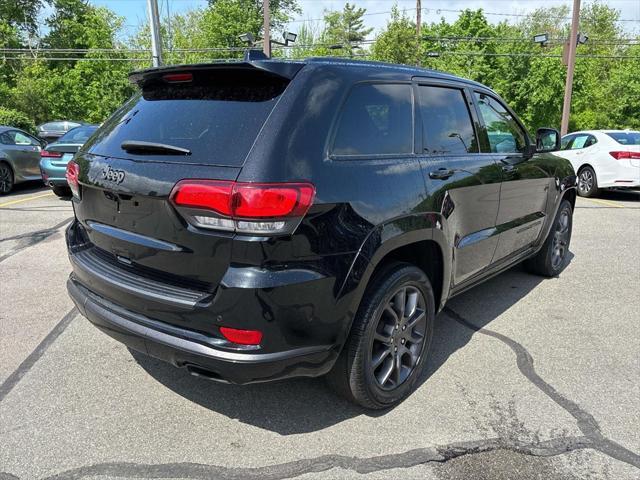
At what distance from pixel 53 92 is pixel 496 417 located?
118 ft

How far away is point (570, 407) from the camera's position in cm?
303

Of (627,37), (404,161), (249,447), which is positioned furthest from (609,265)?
(627,37)

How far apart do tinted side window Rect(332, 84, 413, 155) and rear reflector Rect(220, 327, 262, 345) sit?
937mm

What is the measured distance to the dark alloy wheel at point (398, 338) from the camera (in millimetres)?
2902

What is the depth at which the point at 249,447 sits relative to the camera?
262cm

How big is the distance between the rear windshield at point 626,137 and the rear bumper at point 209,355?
37.3 feet

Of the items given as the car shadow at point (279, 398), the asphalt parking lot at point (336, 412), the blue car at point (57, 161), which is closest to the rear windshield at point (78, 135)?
the blue car at point (57, 161)

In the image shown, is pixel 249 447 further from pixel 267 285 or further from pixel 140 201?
pixel 140 201

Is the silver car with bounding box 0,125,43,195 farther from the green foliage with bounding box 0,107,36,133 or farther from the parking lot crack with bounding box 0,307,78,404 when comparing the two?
the green foliage with bounding box 0,107,36,133

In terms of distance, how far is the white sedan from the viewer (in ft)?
36.5

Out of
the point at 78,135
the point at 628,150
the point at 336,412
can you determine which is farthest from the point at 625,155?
the point at 78,135

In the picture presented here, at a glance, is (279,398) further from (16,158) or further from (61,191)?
(16,158)

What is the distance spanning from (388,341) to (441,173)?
1.08m

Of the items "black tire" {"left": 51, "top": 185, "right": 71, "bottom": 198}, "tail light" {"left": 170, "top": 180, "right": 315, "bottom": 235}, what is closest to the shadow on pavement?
"black tire" {"left": 51, "top": 185, "right": 71, "bottom": 198}
